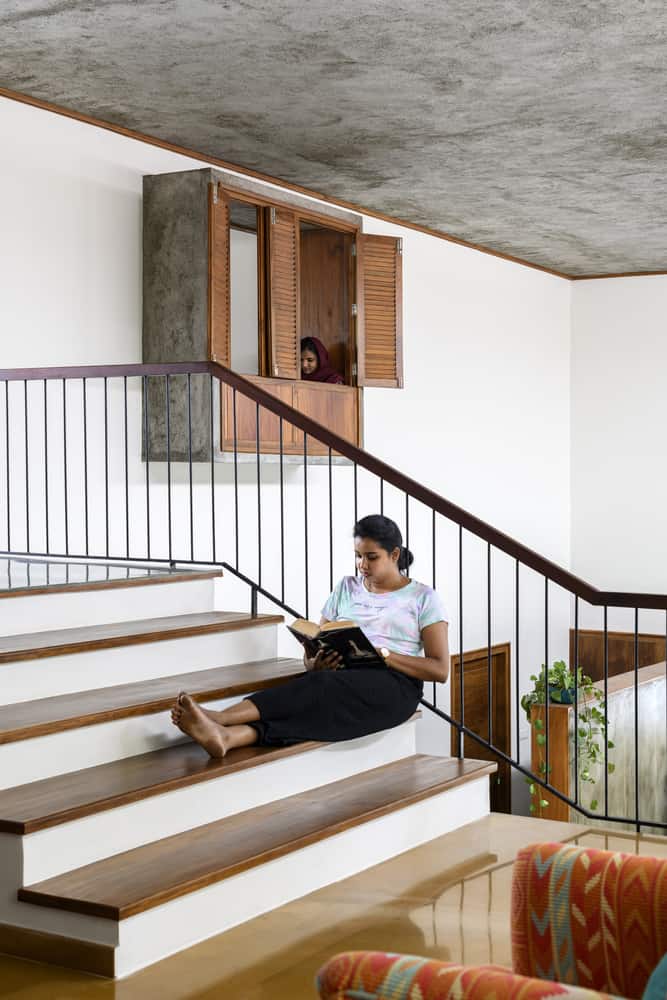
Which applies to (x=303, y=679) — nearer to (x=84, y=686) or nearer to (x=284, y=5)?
(x=84, y=686)

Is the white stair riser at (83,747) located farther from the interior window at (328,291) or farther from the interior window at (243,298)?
the interior window at (243,298)

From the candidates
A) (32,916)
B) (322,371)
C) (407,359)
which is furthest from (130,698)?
(407,359)

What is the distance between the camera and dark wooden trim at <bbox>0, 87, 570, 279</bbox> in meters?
5.70

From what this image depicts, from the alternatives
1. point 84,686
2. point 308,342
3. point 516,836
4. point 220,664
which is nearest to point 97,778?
point 84,686

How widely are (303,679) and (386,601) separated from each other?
512 millimetres

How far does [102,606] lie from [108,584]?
3.3 inches

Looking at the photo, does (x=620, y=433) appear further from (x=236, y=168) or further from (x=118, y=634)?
(x=118, y=634)

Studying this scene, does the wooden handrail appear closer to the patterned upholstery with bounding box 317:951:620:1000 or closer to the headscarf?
the headscarf

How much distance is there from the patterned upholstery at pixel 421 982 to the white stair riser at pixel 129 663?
7.82ft

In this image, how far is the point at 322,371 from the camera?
699 cm

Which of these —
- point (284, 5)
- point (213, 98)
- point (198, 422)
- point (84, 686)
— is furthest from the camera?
point (198, 422)

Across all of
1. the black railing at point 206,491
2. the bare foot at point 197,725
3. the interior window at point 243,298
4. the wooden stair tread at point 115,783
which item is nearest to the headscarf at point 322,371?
the black railing at point 206,491

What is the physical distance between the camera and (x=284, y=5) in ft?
14.9

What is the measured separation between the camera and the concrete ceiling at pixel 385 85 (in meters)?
4.66
